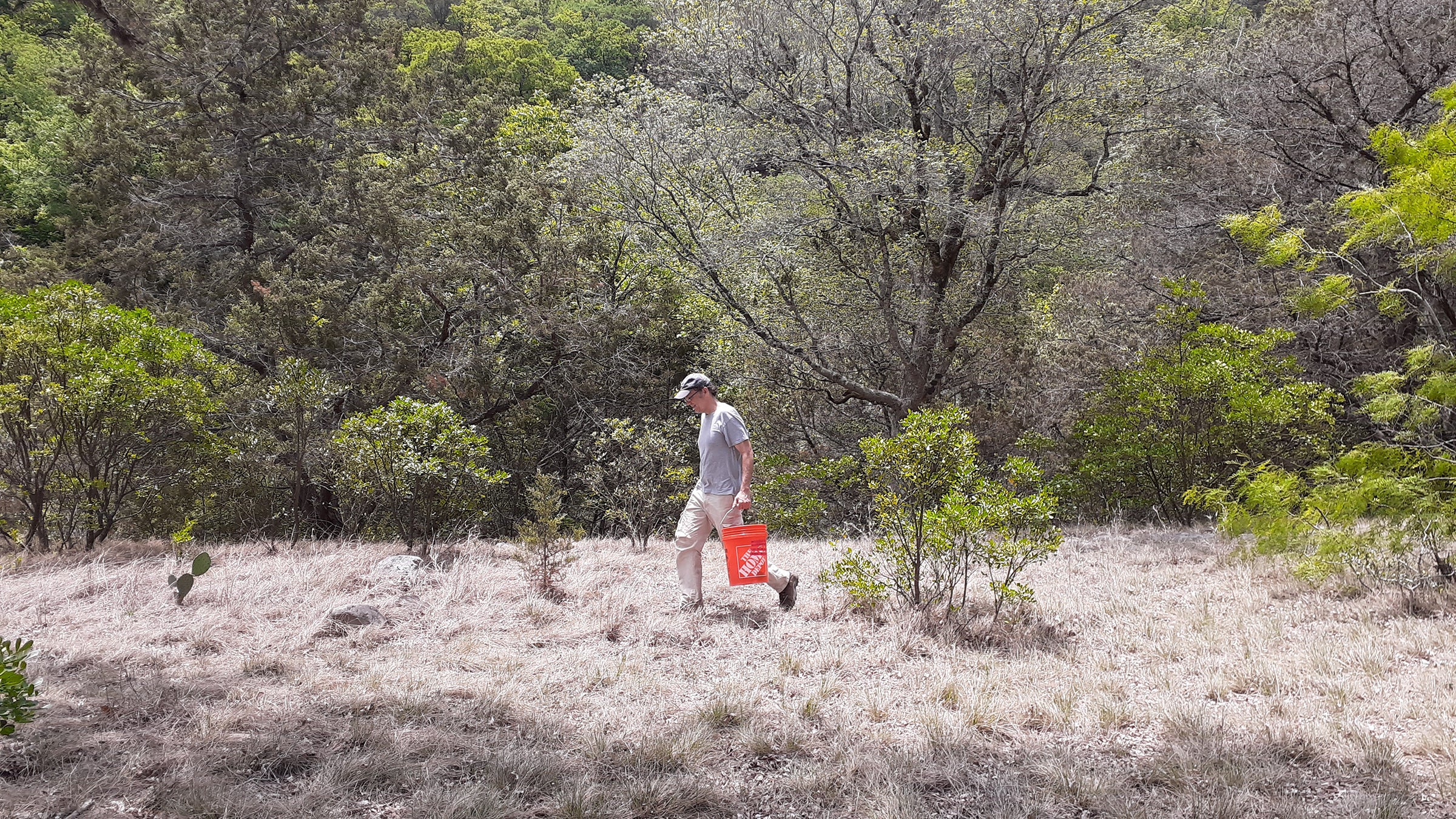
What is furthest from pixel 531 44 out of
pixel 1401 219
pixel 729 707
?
pixel 729 707

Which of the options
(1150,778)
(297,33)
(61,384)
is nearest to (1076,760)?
(1150,778)

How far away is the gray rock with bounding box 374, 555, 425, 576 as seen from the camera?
6566 millimetres

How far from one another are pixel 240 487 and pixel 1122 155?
43.2ft

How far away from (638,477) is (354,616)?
15.6ft

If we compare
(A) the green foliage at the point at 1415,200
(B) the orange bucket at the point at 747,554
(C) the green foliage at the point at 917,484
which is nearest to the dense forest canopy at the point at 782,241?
(A) the green foliage at the point at 1415,200

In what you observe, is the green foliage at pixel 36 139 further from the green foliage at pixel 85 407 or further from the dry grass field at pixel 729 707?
the dry grass field at pixel 729 707

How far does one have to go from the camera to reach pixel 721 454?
546 cm

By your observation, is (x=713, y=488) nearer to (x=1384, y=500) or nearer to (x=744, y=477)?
(x=744, y=477)

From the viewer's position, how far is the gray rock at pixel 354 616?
524 cm

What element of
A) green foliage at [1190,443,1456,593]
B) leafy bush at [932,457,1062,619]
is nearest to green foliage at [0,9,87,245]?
leafy bush at [932,457,1062,619]

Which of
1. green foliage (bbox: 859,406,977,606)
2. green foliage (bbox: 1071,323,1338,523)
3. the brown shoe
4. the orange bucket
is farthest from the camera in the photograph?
green foliage (bbox: 1071,323,1338,523)

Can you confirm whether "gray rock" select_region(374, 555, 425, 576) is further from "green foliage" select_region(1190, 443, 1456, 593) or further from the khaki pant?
"green foliage" select_region(1190, 443, 1456, 593)

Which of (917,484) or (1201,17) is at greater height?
(1201,17)

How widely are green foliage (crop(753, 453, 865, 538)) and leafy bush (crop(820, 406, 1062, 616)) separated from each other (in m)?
5.27
